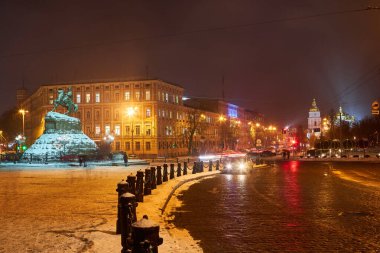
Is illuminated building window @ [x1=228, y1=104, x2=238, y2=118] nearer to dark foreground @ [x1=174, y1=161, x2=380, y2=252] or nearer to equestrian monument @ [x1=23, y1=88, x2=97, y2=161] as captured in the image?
equestrian monument @ [x1=23, y1=88, x2=97, y2=161]

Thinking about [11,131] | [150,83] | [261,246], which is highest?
[150,83]

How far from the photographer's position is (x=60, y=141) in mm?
43531

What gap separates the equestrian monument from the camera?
42781mm

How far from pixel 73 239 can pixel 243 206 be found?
6.47 m

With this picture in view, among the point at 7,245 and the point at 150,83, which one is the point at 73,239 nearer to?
the point at 7,245

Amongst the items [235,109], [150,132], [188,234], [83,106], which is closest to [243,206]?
[188,234]

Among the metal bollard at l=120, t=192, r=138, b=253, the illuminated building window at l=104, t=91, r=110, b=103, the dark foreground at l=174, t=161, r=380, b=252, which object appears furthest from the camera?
the illuminated building window at l=104, t=91, r=110, b=103

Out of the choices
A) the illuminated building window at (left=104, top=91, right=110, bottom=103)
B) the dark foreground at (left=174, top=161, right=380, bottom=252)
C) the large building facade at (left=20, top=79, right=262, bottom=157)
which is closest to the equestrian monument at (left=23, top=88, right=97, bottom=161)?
the dark foreground at (left=174, top=161, right=380, bottom=252)

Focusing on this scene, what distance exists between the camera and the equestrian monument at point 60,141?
4278 cm

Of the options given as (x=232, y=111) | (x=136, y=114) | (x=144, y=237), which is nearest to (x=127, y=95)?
(x=136, y=114)

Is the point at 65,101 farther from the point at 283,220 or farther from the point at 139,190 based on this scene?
the point at 283,220

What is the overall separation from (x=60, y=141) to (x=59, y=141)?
90 millimetres

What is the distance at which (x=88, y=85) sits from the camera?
106 m

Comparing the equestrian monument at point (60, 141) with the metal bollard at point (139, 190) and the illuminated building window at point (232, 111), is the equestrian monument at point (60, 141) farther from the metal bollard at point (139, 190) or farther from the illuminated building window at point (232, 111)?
the illuminated building window at point (232, 111)
